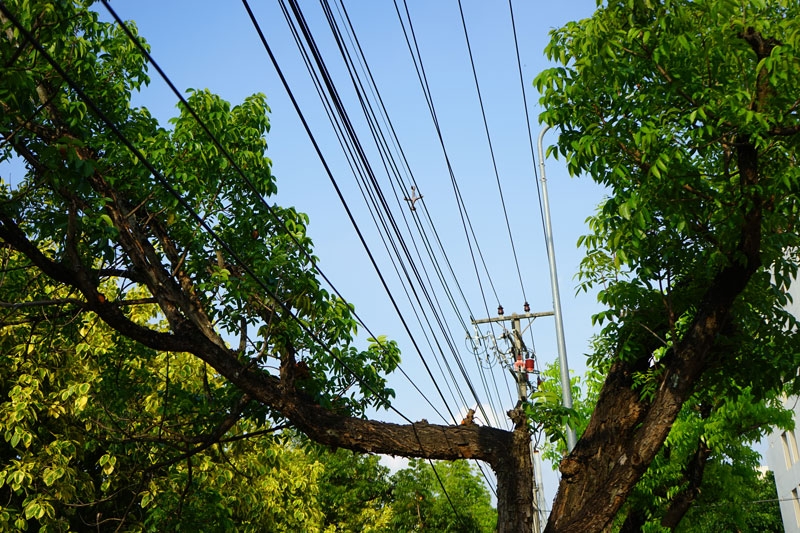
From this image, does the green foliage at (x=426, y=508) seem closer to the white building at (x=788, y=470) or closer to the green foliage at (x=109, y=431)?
the white building at (x=788, y=470)

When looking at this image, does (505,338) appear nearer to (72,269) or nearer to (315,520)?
(315,520)

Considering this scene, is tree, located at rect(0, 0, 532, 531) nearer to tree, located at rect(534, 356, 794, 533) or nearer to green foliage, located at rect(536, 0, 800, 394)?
green foliage, located at rect(536, 0, 800, 394)

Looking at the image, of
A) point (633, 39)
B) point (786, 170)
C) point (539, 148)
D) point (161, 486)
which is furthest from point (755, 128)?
point (539, 148)

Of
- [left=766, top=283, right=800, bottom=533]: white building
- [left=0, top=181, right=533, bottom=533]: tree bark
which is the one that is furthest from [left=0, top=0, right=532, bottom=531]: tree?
[left=766, top=283, right=800, bottom=533]: white building

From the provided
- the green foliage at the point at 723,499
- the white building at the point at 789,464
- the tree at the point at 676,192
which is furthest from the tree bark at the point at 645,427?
the white building at the point at 789,464

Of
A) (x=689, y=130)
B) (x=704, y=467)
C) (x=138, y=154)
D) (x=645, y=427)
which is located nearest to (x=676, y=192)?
(x=689, y=130)

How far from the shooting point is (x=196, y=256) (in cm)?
993

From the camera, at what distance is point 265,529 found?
1722 cm

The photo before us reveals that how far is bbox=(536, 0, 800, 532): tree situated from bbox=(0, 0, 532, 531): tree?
1.23 metres

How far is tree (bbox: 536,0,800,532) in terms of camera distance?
24.0ft

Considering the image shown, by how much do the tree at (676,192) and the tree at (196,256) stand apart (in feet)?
4.05

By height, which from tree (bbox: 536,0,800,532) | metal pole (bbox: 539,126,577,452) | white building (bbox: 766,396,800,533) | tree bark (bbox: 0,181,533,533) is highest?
white building (bbox: 766,396,800,533)

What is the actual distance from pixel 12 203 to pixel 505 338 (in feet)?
54.5

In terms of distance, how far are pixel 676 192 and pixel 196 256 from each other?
543 centimetres
